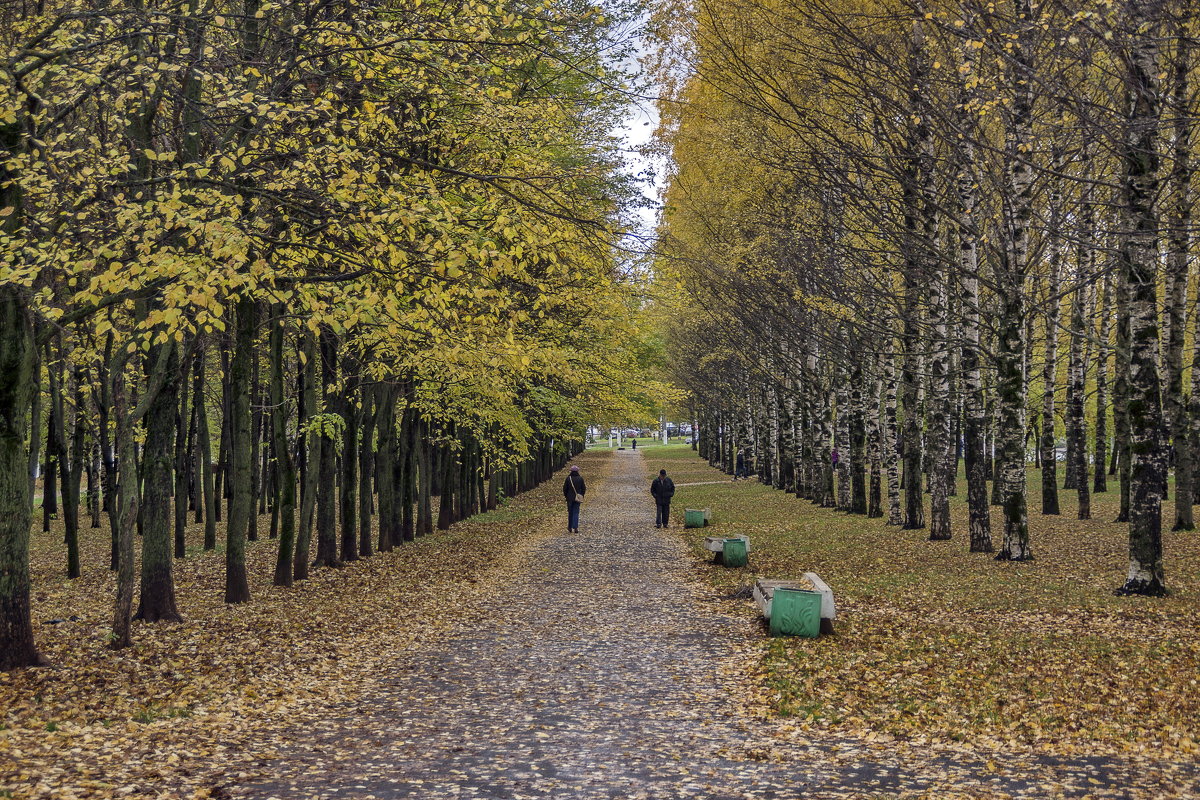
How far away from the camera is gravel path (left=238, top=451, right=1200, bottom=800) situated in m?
7.08

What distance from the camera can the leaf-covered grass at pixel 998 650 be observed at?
8.39 meters

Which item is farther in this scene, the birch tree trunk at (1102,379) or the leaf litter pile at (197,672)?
the birch tree trunk at (1102,379)

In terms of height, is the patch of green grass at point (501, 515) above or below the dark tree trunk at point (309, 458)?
below

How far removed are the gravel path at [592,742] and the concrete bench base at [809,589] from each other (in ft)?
2.03

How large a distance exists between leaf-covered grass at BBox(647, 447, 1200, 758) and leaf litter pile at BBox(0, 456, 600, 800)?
4.87 m

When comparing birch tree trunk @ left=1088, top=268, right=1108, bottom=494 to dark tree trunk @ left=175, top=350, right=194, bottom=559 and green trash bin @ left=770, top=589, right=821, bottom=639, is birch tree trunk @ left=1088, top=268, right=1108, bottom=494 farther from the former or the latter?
dark tree trunk @ left=175, top=350, right=194, bottom=559

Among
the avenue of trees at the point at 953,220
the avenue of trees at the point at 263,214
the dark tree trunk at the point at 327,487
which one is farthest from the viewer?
the dark tree trunk at the point at 327,487

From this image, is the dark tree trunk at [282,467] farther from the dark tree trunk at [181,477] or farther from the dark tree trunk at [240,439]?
the dark tree trunk at [181,477]

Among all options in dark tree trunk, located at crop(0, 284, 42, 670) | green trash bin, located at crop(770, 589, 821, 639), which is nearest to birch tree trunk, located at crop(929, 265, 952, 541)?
green trash bin, located at crop(770, 589, 821, 639)

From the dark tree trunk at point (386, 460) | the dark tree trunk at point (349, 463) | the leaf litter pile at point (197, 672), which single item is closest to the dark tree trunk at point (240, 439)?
the leaf litter pile at point (197, 672)

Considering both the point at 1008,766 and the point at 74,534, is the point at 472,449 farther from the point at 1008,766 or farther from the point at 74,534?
the point at 1008,766

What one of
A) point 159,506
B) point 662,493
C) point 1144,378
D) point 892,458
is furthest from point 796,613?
point 662,493

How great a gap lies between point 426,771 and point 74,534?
16.7 metres

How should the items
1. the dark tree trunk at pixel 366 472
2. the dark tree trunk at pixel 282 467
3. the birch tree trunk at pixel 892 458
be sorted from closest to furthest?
the dark tree trunk at pixel 282 467 → the dark tree trunk at pixel 366 472 → the birch tree trunk at pixel 892 458
